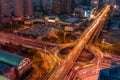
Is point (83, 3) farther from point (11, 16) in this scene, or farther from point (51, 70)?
point (51, 70)

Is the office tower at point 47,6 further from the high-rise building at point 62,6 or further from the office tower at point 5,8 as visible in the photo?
the office tower at point 5,8

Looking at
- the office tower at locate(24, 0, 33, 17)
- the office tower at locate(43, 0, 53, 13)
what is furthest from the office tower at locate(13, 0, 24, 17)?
the office tower at locate(43, 0, 53, 13)

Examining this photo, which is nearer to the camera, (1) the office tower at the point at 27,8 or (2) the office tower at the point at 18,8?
(2) the office tower at the point at 18,8

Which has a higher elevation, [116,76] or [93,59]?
[116,76]

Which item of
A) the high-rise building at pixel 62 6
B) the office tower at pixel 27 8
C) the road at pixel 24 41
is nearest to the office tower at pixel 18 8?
the office tower at pixel 27 8

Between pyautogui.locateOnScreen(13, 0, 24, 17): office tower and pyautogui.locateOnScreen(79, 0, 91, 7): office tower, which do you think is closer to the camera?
pyautogui.locateOnScreen(13, 0, 24, 17): office tower

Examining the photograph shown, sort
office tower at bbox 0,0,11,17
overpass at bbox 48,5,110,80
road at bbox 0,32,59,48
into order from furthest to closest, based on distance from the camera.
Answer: office tower at bbox 0,0,11,17 → road at bbox 0,32,59,48 → overpass at bbox 48,5,110,80

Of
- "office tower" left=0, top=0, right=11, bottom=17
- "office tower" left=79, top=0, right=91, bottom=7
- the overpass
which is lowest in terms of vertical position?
the overpass

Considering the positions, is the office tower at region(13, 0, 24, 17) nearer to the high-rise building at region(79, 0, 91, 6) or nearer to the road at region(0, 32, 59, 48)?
the road at region(0, 32, 59, 48)

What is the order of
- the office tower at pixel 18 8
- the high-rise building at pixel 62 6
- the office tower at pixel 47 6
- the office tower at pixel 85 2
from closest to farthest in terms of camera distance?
the office tower at pixel 18 8, the high-rise building at pixel 62 6, the office tower at pixel 47 6, the office tower at pixel 85 2

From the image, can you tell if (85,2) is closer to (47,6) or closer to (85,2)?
(85,2)

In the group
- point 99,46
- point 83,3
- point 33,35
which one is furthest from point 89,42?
point 83,3
